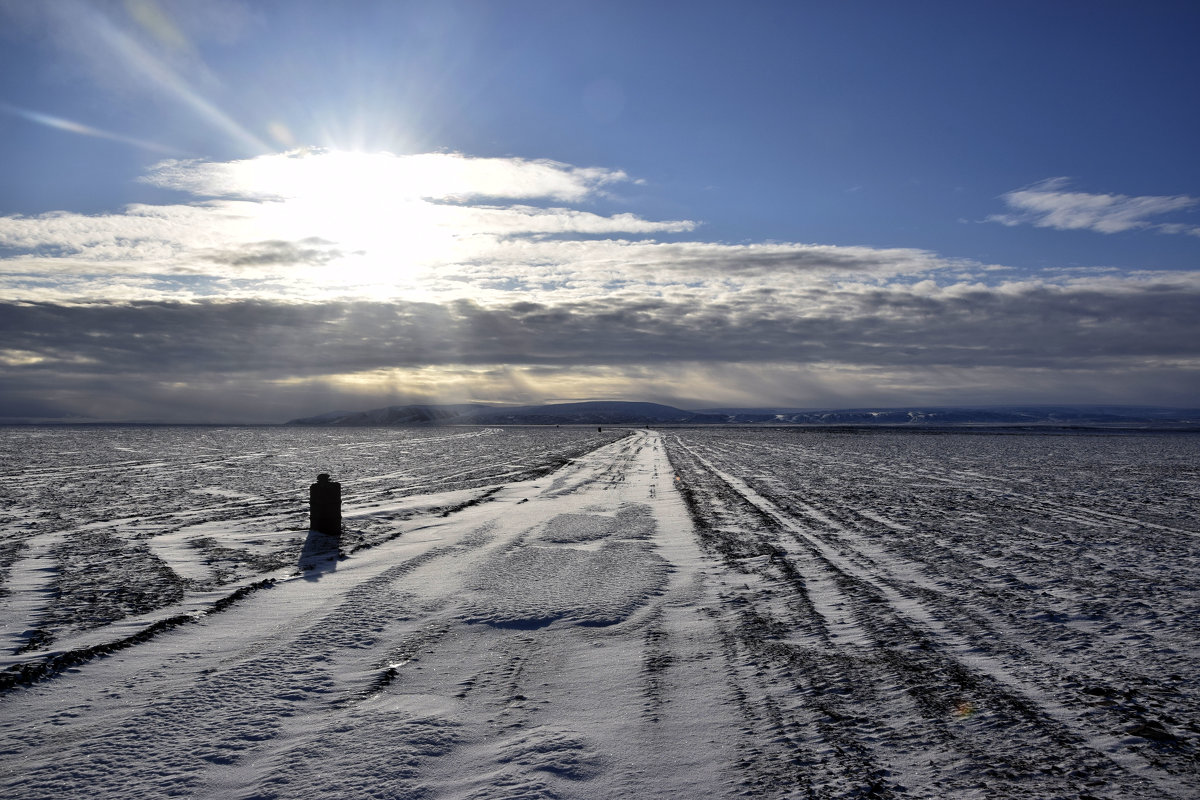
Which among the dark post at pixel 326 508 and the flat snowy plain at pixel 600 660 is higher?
the dark post at pixel 326 508

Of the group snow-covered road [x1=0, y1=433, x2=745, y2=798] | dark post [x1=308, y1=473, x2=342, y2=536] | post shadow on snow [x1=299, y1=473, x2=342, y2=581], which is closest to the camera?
snow-covered road [x1=0, y1=433, x2=745, y2=798]

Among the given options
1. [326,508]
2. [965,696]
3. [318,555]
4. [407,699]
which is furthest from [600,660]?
[326,508]

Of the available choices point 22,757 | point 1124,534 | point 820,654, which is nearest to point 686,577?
point 820,654

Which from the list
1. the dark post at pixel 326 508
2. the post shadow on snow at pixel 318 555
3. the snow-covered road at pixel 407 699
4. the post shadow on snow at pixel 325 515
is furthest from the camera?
the dark post at pixel 326 508

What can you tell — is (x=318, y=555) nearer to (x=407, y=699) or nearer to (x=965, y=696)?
(x=407, y=699)

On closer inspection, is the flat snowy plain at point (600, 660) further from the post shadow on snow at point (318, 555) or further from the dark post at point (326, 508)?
the dark post at point (326, 508)

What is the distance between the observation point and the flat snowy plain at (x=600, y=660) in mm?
3281

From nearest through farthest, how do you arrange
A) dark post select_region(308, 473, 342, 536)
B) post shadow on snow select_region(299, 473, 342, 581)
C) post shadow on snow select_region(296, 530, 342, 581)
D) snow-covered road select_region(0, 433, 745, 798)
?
snow-covered road select_region(0, 433, 745, 798) < post shadow on snow select_region(296, 530, 342, 581) < post shadow on snow select_region(299, 473, 342, 581) < dark post select_region(308, 473, 342, 536)

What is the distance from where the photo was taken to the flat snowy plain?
3.28 m

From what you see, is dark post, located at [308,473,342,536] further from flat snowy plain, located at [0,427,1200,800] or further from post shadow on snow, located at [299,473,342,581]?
flat snowy plain, located at [0,427,1200,800]

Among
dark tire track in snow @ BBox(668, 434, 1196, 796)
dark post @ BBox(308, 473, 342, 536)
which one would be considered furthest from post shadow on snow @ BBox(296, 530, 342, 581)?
dark tire track in snow @ BBox(668, 434, 1196, 796)

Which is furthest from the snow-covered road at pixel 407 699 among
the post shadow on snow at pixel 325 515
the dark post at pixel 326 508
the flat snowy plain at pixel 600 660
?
the dark post at pixel 326 508

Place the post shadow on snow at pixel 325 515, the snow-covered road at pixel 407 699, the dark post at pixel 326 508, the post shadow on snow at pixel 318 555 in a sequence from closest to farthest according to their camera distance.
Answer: the snow-covered road at pixel 407 699 < the post shadow on snow at pixel 318 555 < the post shadow on snow at pixel 325 515 < the dark post at pixel 326 508

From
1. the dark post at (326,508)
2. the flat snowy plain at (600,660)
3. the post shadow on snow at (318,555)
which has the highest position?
the dark post at (326,508)
